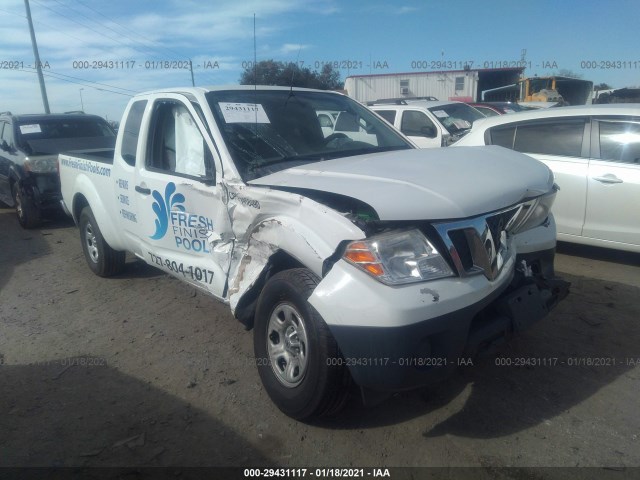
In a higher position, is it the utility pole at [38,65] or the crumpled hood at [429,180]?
the utility pole at [38,65]

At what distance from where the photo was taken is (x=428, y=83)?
81.6 feet

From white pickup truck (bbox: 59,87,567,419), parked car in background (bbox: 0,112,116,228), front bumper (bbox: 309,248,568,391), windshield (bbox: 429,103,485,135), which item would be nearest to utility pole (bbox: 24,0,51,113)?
parked car in background (bbox: 0,112,116,228)

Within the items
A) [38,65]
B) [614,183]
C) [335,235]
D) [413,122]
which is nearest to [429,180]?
[335,235]

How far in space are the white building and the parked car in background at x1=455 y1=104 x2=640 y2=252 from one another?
19.3 m

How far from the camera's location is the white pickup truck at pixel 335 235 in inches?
94.4

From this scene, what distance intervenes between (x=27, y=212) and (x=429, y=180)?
25.7 feet

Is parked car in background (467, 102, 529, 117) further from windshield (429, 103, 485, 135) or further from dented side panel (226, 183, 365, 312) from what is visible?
dented side panel (226, 183, 365, 312)

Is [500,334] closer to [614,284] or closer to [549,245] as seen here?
[549,245]

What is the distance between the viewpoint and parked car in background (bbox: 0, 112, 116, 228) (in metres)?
8.38

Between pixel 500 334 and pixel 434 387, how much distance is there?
76cm

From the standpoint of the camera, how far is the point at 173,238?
3.97 m

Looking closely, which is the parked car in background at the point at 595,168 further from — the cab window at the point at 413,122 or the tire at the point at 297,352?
the cab window at the point at 413,122

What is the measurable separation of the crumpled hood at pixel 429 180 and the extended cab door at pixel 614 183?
2137mm

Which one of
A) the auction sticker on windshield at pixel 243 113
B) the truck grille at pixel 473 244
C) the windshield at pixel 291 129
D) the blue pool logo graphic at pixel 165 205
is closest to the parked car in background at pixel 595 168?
the windshield at pixel 291 129
